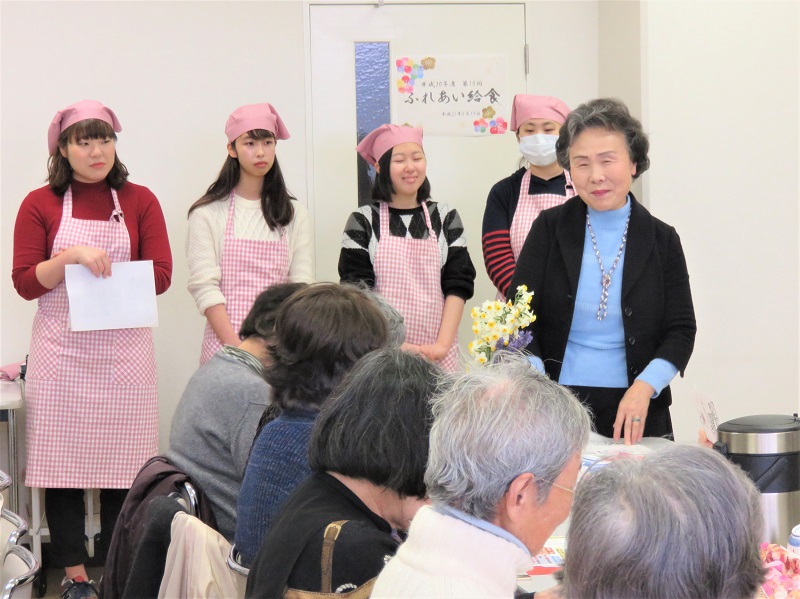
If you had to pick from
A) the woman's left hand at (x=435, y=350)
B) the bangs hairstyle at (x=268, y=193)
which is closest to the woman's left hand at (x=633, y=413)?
the woman's left hand at (x=435, y=350)

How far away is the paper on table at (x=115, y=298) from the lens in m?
3.49

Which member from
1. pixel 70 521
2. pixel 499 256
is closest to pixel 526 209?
pixel 499 256

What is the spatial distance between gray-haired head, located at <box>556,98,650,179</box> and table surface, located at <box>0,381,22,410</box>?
7.55 feet

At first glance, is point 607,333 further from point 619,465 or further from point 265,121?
point 265,121

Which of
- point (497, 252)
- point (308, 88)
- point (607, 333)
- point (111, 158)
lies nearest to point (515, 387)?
point (607, 333)

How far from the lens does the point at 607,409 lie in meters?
2.42

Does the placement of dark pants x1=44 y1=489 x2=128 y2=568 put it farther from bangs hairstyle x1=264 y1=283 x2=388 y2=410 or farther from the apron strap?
the apron strap

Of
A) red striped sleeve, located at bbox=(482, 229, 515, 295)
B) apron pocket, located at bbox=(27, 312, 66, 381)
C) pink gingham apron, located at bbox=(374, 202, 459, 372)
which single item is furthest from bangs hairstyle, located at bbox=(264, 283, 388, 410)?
apron pocket, located at bbox=(27, 312, 66, 381)

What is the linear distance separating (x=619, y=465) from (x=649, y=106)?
3.04m

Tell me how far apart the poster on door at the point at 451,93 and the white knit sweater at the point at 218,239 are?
36.1 inches

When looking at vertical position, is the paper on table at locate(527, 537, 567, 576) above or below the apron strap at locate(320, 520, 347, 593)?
below

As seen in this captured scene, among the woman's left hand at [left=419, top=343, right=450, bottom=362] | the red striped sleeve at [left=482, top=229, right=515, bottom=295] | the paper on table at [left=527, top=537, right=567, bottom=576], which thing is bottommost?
the paper on table at [left=527, top=537, right=567, bottom=576]

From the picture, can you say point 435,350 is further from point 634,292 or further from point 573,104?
point 573,104

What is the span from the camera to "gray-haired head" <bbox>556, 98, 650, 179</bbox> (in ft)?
7.89
